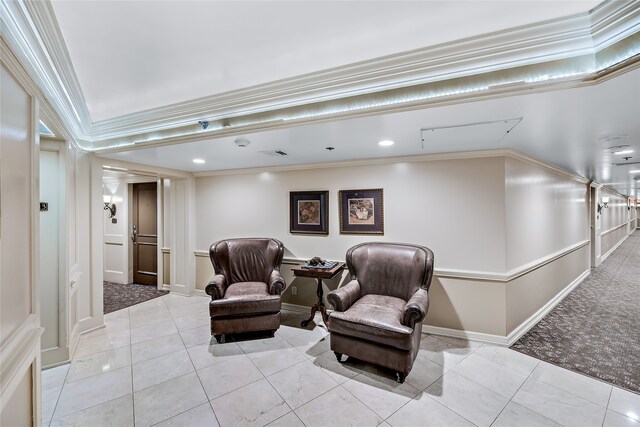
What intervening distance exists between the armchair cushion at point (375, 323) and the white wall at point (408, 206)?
1.02 metres

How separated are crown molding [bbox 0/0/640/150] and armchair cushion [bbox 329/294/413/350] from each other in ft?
5.92

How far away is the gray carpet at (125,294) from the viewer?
436 cm

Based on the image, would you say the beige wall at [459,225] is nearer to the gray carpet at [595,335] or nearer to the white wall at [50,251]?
the gray carpet at [595,335]

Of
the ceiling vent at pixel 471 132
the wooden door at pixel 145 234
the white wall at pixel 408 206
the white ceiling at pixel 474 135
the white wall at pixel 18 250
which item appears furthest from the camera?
the wooden door at pixel 145 234

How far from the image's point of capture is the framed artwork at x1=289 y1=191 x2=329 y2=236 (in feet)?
13.1

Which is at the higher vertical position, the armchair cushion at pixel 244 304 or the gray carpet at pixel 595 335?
the armchair cushion at pixel 244 304

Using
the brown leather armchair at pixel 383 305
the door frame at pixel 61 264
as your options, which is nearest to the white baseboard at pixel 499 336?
the brown leather armchair at pixel 383 305

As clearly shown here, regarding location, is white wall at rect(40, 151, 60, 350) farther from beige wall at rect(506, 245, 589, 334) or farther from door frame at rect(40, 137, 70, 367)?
beige wall at rect(506, 245, 589, 334)

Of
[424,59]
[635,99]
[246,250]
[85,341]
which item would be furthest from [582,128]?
[85,341]

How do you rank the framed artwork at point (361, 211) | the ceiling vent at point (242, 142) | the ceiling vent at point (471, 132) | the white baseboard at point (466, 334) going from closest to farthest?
the ceiling vent at point (471, 132) → the ceiling vent at point (242, 142) → the white baseboard at point (466, 334) → the framed artwork at point (361, 211)

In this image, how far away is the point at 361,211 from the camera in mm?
3770

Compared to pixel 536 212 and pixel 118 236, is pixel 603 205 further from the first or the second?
pixel 118 236

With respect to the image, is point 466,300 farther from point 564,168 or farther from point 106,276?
point 106,276

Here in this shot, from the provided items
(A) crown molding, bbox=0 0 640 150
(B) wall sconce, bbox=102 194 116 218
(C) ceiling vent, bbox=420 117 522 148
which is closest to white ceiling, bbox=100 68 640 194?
(C) ceiling vent, bbox=420 117 522 148
